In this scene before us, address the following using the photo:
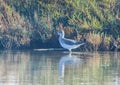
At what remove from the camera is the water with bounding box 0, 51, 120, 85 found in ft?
46.4

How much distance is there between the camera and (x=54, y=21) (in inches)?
983

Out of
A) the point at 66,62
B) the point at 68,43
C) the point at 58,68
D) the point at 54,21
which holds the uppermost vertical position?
the point at 54,21

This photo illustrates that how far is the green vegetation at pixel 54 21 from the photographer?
2403 cm

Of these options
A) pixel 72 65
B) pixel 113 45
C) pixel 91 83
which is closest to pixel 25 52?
pixel 113 45

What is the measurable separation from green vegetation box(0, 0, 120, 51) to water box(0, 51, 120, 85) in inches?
62.5

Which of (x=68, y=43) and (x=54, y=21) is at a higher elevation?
(x=54, y=21)

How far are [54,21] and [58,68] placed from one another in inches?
325

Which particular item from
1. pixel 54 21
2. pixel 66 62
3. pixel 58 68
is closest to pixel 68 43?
pixel 54 21

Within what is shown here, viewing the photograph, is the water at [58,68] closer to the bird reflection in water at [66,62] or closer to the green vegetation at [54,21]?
the bird reflection in water at [66,62]

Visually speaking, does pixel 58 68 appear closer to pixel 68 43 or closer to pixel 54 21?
pixel 68 43

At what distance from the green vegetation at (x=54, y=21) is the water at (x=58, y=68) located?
5.21 feet

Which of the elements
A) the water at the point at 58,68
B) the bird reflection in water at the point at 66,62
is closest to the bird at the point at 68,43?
the water at the point at 58,68

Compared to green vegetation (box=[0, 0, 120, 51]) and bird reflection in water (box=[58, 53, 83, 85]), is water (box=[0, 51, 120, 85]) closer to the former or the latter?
bird reflection in water (box=[58, 53, 83, 85])

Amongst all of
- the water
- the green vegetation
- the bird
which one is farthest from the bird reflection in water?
the green vegetation
